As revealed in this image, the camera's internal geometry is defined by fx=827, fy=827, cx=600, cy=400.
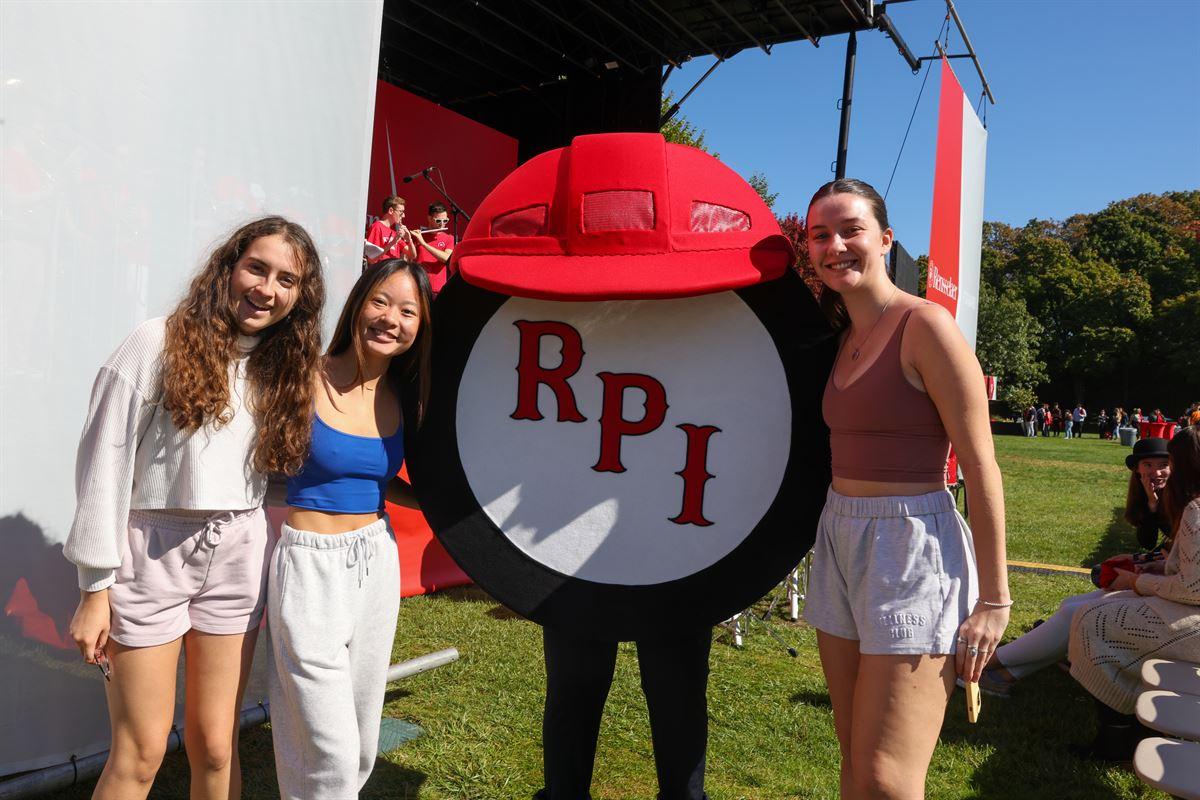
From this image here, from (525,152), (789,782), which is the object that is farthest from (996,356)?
(789,782)

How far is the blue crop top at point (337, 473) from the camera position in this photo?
172 centimetres

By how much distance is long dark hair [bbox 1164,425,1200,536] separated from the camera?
111 inches

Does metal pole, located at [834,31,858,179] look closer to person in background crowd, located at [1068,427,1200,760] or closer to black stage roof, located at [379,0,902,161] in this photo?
black stage roof, located at [379,0,902,161]

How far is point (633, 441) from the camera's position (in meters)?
1.72

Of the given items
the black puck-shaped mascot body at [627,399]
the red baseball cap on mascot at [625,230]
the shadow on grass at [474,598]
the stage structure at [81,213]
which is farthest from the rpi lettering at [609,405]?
the shadow on grass at [474,598]

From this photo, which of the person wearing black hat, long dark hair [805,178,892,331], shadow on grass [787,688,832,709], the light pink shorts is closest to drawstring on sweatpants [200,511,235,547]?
the light pink shorts

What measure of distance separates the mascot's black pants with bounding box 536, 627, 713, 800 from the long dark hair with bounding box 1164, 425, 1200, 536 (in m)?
2.04

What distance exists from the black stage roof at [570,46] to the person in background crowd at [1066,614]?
6.58 metres

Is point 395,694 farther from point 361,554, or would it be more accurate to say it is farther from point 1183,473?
point 1183,473

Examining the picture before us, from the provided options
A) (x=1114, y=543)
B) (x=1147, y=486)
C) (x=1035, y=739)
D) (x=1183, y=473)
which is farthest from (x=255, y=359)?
(x=1114, y=543)

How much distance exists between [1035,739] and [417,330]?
9.64ft

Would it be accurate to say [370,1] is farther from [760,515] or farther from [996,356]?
[996,356]

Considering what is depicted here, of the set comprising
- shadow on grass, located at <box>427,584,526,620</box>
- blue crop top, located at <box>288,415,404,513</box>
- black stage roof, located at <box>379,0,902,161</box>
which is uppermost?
black stage roof, located at <box>379,0,902,161</box>

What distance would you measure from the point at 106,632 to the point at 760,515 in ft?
4.28
